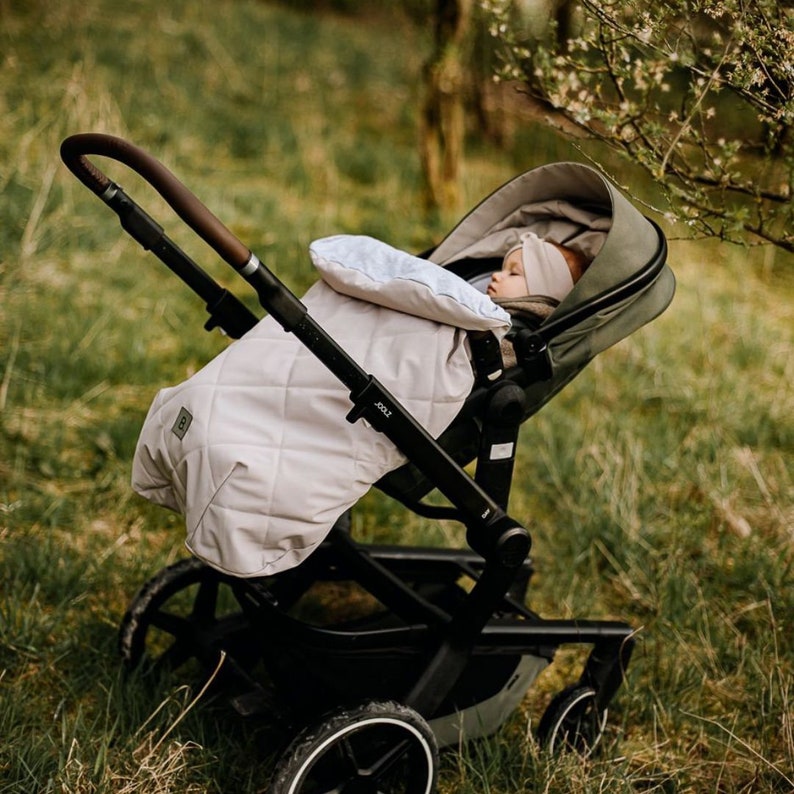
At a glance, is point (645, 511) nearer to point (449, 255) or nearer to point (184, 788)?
point (449, 255)

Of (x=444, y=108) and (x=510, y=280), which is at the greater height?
(x=510, y=280)

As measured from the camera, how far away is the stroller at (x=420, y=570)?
191 cm

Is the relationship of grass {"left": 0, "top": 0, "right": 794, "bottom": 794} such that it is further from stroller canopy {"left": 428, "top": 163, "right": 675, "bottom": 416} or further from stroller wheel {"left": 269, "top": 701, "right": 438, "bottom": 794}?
stroller canopy {"left": 428, "top": 163, "right": 675, "bottom": 416}

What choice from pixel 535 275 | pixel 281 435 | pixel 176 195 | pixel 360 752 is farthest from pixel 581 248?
pixel 360 752

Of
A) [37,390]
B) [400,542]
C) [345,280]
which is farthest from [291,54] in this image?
[345,280]

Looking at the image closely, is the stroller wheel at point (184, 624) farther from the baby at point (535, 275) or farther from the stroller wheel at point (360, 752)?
the baby at point (535, 275)

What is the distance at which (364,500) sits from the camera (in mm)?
3461

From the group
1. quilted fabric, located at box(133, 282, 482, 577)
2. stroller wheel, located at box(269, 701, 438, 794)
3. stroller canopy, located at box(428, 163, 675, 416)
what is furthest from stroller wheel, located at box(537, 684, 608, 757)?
quilted fabric, located at box(133, 282, 482, 577)

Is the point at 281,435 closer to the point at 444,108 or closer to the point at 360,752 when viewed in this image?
the point at 360,752

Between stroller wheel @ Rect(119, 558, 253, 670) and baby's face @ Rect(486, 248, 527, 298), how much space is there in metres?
1.03

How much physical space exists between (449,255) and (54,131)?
3.57m

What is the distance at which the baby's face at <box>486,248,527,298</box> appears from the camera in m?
2.35

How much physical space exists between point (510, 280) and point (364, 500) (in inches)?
53.3

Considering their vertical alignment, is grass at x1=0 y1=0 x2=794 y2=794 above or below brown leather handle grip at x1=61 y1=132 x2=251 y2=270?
below
